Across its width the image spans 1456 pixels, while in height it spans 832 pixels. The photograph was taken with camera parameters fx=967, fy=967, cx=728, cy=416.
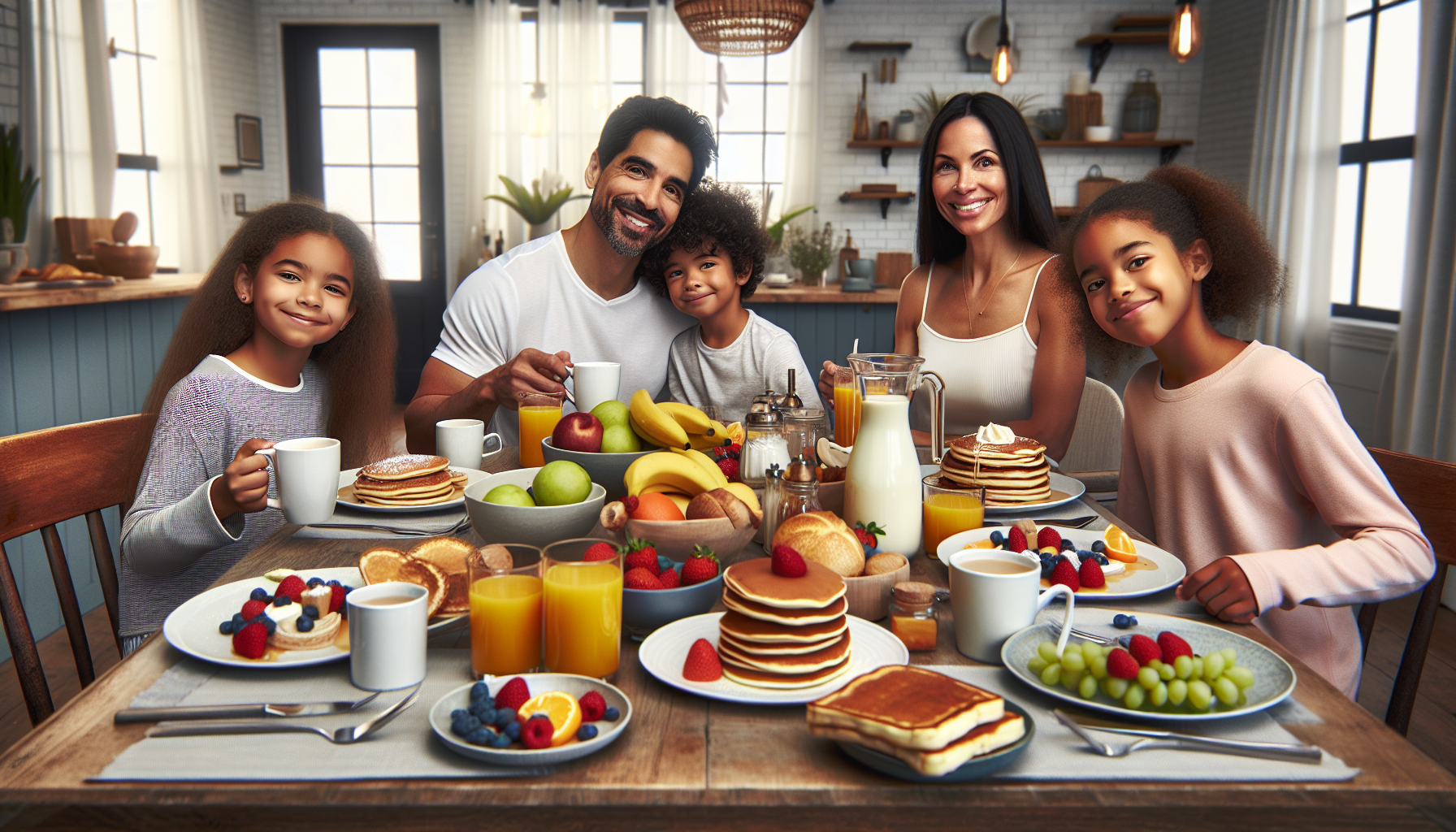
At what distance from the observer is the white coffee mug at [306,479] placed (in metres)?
1.22

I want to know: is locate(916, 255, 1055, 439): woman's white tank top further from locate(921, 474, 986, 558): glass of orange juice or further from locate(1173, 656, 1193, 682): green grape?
locate(1173, 656, 1193, 682): green grape

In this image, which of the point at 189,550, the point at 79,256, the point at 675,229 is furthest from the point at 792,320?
the point at 189,550

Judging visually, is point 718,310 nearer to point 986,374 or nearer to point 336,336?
point 986,374

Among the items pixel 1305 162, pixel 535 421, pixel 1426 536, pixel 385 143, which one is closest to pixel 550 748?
pixel 535 421

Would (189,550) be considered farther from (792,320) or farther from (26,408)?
(792,320)

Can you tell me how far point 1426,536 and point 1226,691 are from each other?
772 millimetres

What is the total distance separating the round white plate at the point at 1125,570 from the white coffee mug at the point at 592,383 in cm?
75

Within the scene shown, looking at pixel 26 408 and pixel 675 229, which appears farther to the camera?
pixel 26 408

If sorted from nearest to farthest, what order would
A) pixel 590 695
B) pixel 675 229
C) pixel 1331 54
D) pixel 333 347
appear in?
pixel 590 695
pixel 333 347
pixel 675 229
pixel 1331 54

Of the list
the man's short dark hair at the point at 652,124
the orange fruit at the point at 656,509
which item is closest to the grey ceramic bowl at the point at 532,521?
the orange fruit at the point at 656,509

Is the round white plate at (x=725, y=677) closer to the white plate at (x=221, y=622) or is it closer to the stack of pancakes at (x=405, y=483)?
Result: the white plate at (x=221, y=622)

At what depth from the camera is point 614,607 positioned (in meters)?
0.88

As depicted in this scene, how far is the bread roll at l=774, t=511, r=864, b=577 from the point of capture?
3.43 feet

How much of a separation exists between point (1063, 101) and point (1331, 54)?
2.02 meters
